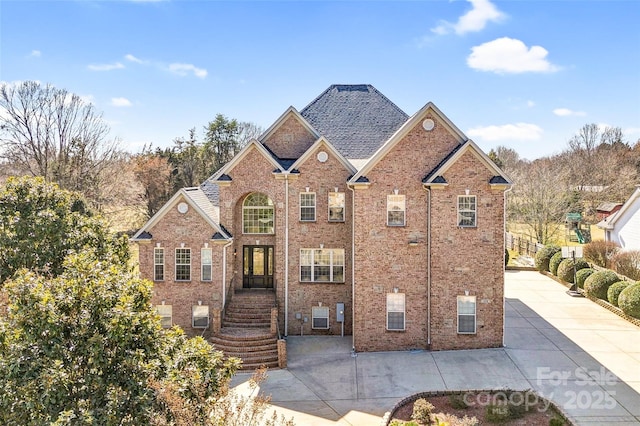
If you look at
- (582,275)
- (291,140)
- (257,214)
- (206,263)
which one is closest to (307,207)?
(257,214)

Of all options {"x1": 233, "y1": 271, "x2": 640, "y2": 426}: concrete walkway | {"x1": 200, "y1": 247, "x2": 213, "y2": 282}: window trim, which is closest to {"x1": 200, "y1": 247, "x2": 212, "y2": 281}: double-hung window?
{"x1": 200, "y1": 247, "x2": 213, "y2": 282}: window trim

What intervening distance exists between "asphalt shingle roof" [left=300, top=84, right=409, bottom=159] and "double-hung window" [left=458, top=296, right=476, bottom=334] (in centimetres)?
889

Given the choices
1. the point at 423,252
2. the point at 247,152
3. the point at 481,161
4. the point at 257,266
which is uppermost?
the point at 247,152

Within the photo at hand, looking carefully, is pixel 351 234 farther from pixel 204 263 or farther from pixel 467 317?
pixel 204 263

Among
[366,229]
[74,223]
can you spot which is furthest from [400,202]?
[74,223]

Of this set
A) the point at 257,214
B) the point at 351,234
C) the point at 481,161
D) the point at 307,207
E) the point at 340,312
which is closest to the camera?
the point at 481,161

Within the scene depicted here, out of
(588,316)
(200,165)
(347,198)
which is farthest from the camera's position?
(200,165)

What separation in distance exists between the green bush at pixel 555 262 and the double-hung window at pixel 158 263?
26.0 m

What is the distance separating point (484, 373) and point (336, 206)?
9465 millimetres

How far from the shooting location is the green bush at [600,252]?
29533 mm

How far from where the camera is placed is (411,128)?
58.2ft

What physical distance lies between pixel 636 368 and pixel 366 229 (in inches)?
445

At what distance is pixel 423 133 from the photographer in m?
17.9

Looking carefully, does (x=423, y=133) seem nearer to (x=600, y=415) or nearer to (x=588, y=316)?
(x=600, y=415)
